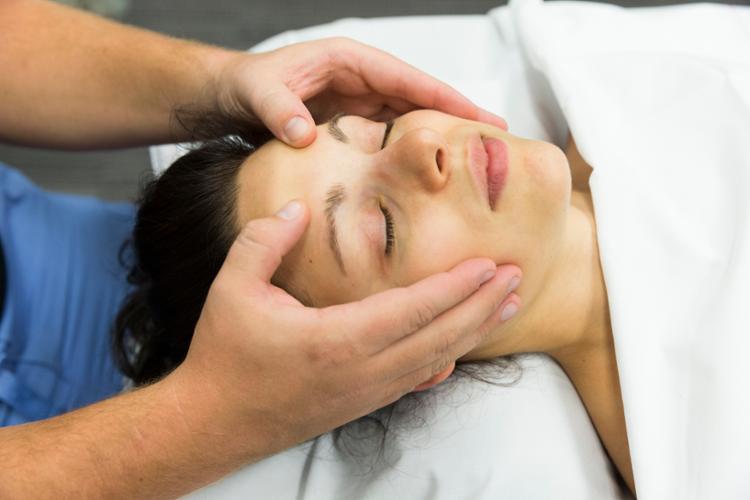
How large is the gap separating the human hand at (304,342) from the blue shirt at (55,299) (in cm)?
51

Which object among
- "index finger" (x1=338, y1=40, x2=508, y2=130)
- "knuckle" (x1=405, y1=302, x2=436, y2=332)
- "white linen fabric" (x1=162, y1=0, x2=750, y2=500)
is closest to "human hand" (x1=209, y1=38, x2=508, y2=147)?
"index finger" (x1=338, y1=40, x2=508, y2=130)

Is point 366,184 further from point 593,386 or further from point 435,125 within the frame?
point 593,386

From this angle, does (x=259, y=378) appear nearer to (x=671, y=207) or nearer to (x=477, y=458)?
(x=477, y=458)

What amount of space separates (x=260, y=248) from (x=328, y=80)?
45 cm

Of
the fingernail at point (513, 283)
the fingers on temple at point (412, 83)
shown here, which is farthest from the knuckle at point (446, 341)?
the fingers on temple at point (412, 83)

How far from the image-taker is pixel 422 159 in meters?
0.89

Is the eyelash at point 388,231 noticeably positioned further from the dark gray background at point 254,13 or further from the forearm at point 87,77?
the dark gray background at point 254,13

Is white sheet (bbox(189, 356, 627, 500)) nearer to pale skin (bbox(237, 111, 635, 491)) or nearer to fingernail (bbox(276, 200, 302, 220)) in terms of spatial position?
pale skin (bbox(237, 111, 635, 491))

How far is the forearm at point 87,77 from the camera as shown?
125cm

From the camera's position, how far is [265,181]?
99cm

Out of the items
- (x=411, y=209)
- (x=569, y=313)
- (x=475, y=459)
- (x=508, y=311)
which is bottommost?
(x=475, y=459)

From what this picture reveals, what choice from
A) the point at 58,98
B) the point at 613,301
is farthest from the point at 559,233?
the point at 58,98

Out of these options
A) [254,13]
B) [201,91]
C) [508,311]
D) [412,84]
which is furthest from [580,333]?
[254,13]

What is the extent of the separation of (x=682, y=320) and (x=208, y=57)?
872mm
